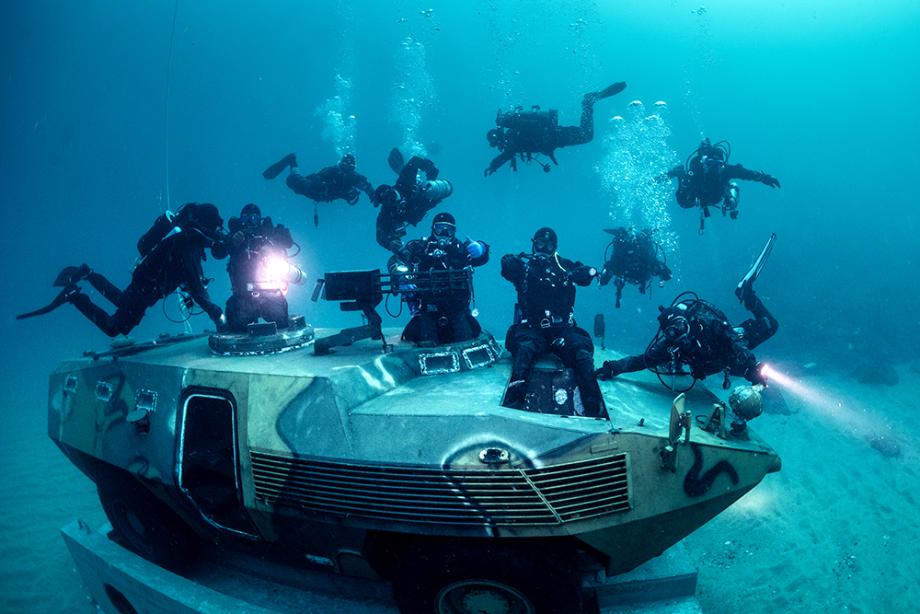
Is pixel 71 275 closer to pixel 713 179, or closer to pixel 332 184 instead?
pixel 332 184

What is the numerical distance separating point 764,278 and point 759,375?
32.7 meters

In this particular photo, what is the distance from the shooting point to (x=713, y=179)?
1117 centimetres

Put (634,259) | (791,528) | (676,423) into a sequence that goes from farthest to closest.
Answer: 1. (634,259)
2. (791,528)
3. (676,423)

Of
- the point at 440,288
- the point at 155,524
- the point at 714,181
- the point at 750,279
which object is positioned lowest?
the point at 155,524

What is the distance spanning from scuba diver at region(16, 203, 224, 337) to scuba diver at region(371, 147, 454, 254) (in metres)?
4.48

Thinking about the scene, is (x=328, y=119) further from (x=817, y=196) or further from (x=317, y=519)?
(x=317, y=519)

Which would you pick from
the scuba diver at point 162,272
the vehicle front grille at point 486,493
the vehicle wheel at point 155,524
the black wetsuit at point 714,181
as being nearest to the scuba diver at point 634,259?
the black wetsuit at point 714,181

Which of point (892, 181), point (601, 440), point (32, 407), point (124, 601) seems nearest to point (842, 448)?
point (601, 440)

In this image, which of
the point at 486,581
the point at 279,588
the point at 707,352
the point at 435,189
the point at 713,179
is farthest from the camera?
the point at 713,179

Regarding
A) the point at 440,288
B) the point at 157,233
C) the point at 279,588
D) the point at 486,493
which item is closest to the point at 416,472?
the point at 486,493

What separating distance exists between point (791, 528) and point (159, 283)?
36.0ft

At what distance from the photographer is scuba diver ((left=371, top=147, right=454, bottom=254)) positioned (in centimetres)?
1027

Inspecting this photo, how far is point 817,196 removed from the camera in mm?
82562

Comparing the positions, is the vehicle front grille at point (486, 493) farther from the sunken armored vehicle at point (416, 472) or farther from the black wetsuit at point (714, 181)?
the black wetsuit at point (714, 181)
